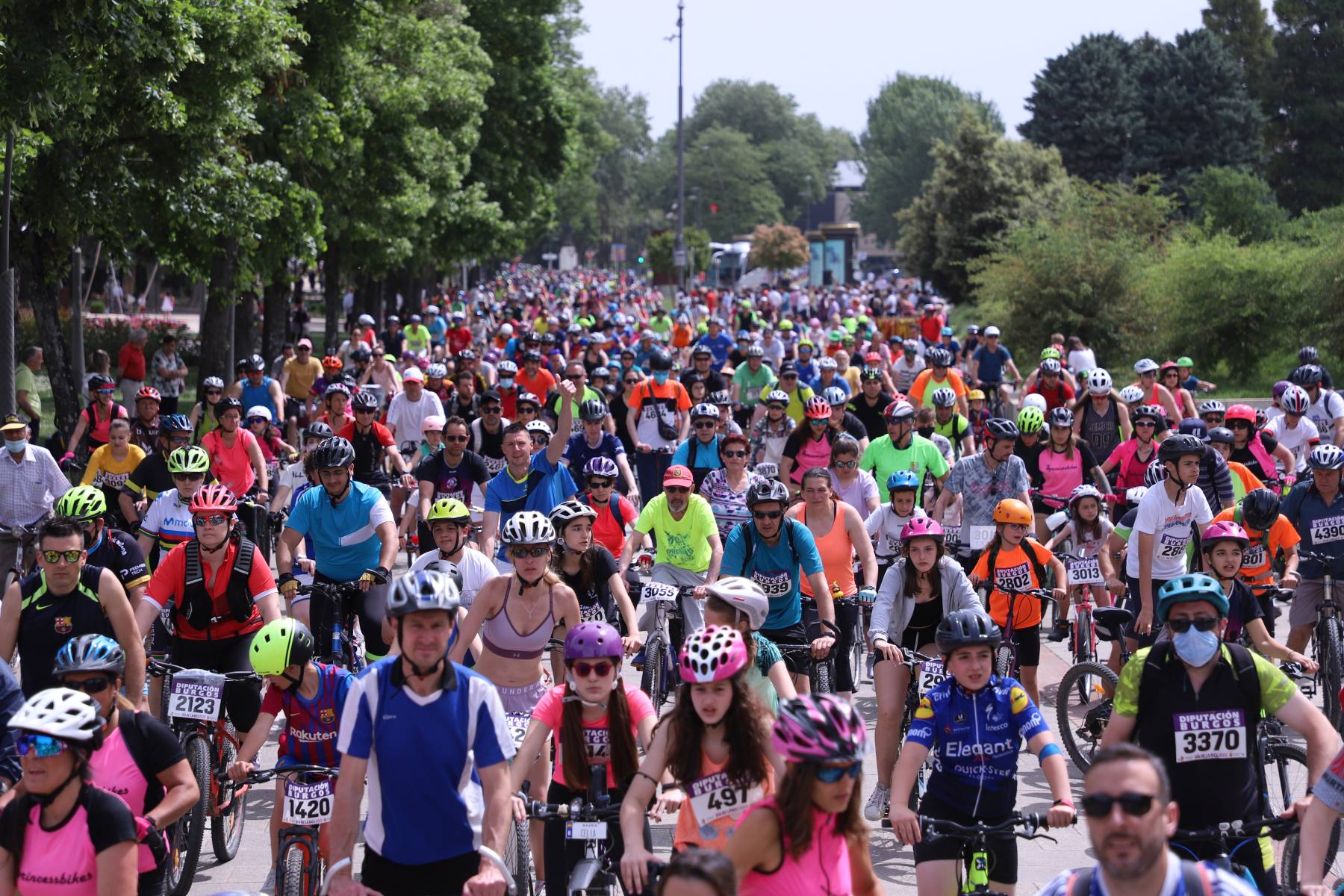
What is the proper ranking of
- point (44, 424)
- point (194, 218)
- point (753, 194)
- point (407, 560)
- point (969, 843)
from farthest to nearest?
1. point (753, 194)
2. point (44, 424)
3. point (194, 218)
4. point (407, 560)
5. point (969, 843)

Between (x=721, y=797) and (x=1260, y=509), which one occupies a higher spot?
(x=1260, y=509)

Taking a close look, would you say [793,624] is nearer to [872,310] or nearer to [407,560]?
[407,560]

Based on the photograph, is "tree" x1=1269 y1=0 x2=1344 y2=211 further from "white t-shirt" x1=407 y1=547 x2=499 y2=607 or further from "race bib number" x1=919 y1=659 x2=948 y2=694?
"race bib number" x1=919 y1=659 x2=948 y2=694

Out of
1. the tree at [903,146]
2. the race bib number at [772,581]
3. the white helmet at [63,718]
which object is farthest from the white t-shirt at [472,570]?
the tree at [903,146]

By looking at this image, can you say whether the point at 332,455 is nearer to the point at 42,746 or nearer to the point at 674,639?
the point at 674,639

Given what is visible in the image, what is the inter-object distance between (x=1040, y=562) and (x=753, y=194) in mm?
132135

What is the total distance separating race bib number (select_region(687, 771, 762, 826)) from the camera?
5.74 meters

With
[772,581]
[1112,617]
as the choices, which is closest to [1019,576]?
[1112,617]

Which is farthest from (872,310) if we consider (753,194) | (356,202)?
(753,194)

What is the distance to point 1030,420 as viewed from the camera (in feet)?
45.2

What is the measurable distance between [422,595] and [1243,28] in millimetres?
79103

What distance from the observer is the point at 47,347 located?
22.5 m

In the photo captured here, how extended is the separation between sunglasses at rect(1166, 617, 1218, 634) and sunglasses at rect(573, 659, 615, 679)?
206 centimetres

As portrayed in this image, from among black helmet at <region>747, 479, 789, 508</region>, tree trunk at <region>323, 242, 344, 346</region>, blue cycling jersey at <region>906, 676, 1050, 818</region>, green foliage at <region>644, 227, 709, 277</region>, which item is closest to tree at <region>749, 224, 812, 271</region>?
green foliage at <region>644, 227, 709, 277</region>
